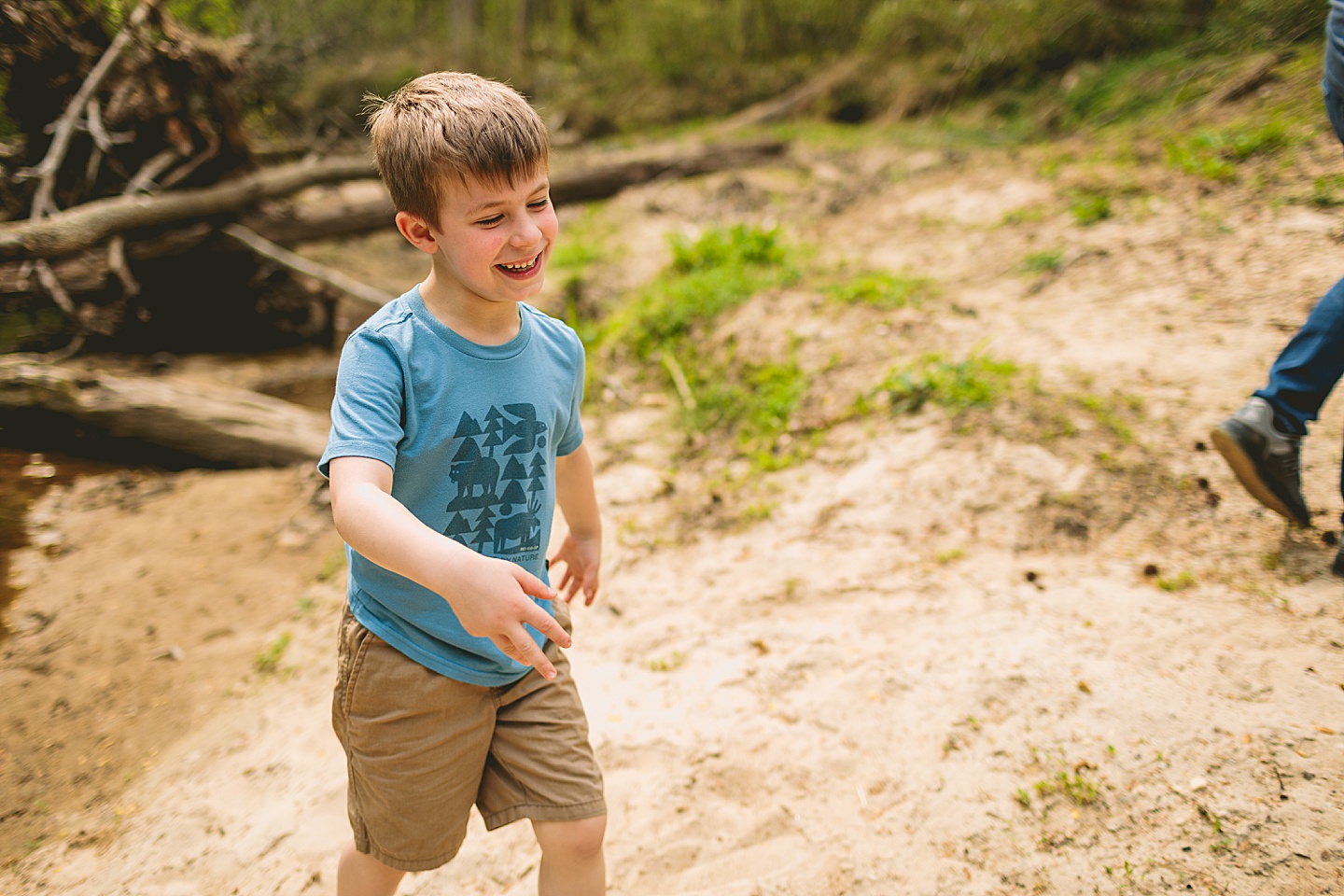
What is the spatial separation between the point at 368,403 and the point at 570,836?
0.87 m

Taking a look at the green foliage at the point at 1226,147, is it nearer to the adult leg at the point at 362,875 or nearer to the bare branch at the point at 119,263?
the adult leg at the point at 362,875

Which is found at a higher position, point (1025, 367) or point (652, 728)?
point (1025, 367)

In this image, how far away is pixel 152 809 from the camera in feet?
7.68

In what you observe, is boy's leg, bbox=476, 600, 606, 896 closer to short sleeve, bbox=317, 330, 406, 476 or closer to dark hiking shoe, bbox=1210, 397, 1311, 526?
short sleeve, bbox=317, 330, 406, 476

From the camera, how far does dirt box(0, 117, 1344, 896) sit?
1982 millimetres

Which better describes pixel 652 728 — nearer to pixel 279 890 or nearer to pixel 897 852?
pixel 897 852

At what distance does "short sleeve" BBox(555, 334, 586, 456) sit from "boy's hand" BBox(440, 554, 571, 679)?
59cm

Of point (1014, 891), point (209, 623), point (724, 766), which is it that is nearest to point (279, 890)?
point (724, 766)

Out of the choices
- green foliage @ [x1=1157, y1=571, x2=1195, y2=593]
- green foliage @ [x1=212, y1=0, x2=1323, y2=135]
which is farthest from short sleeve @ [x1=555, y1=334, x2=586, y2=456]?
green foliage @ [x1=212, y1=0, x2=1323, y2=135]

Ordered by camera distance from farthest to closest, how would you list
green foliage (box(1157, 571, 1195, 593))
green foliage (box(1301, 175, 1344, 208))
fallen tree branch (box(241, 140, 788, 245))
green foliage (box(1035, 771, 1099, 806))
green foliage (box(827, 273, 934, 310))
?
fallen tree branch (box(241, 140, 788, 245))
green foliage (box(827, 273, 934, 310))
green foliage (box(1301, 175, 1344, 208))
green foliage (box(1157, 571, 1195, 593))
green foliage (box(1035, 771, 1099, 806))

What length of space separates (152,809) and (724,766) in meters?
1.61

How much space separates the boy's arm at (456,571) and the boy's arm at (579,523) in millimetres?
640

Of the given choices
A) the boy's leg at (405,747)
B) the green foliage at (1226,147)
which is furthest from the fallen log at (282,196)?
the green foliage at (1226,147)

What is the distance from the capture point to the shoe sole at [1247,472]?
98.8 inches
